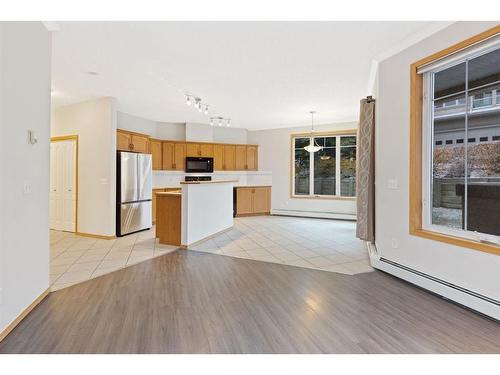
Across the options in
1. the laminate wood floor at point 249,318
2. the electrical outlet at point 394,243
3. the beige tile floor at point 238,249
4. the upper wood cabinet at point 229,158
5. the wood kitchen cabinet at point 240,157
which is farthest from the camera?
the wood kitchen cabinet at point 240,157

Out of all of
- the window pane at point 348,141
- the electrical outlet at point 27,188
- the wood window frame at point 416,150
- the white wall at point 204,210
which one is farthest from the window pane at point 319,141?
the electrical outlet at point 27,188

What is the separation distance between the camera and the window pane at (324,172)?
25.8 feet

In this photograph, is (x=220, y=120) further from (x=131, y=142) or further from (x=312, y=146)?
(x=312, y=146)

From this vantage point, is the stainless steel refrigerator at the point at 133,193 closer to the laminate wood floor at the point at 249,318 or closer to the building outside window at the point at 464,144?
the laminate wood floor at the point at 249,318

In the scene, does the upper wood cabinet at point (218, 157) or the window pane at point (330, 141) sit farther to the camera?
the upper wood cabinet at point (218, 157)

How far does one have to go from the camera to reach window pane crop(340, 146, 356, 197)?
752 centimetres

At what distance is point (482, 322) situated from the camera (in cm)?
220

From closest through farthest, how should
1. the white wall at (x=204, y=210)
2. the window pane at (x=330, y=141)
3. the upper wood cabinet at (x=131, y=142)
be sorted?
the white wall at (x=204, y=210), the upper wood cabinet at (x=131, y=142), the window pane at (x=330, y=141)

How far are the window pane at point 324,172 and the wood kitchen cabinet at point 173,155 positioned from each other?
396 cm

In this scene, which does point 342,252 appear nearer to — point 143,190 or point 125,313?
point 125,313

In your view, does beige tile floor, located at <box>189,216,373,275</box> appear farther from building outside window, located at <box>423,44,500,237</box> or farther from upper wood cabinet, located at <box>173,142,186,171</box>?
upper wood cabinet, located at <box>173,142,186,171</box>

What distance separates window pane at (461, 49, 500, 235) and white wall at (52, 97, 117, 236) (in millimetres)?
5449

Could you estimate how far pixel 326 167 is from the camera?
7.97 m
